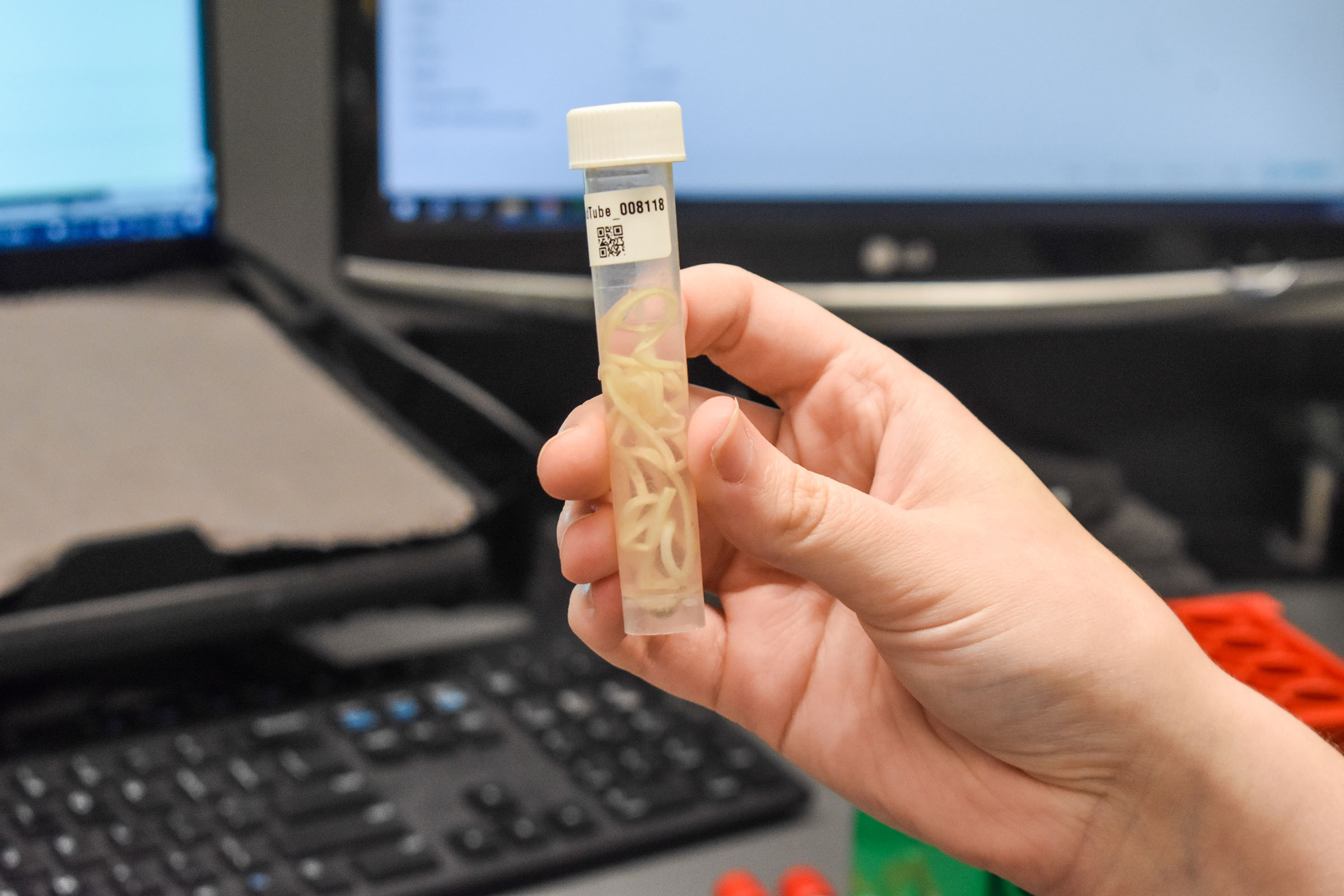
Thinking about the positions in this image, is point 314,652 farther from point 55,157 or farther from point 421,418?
point 55,157

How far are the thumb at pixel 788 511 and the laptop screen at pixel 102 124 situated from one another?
1.55ft

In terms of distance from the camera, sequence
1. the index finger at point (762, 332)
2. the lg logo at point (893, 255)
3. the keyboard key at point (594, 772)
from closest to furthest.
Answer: the index finger at point (762, 332), the keyboard key at point (594, 772), the lg logo at point (893, 255)

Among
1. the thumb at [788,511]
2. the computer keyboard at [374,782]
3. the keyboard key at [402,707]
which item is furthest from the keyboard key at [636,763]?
the thumb at [788,511]

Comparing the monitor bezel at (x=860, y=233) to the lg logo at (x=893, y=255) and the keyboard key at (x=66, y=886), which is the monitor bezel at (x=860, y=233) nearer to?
the lg logo at (x=893, y=255)

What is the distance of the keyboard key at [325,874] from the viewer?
44cm

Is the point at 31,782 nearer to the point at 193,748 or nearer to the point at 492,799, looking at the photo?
the point at 193,748

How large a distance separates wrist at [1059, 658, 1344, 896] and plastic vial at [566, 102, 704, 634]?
0.54ft

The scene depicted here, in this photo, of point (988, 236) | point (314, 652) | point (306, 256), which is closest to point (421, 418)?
point (314, 652)

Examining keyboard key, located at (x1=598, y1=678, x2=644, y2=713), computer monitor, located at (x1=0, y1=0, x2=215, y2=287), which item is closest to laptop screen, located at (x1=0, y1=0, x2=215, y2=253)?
computer monitor, located at (x1=0, y1=0, x2=215, y2=287)

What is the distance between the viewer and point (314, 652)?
65 centimetres

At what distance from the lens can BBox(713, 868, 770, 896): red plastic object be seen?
1.51 feet

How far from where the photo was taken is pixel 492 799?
1.63 ft

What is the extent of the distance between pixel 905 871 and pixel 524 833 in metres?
0.16

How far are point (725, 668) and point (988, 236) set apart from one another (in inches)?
16.2
